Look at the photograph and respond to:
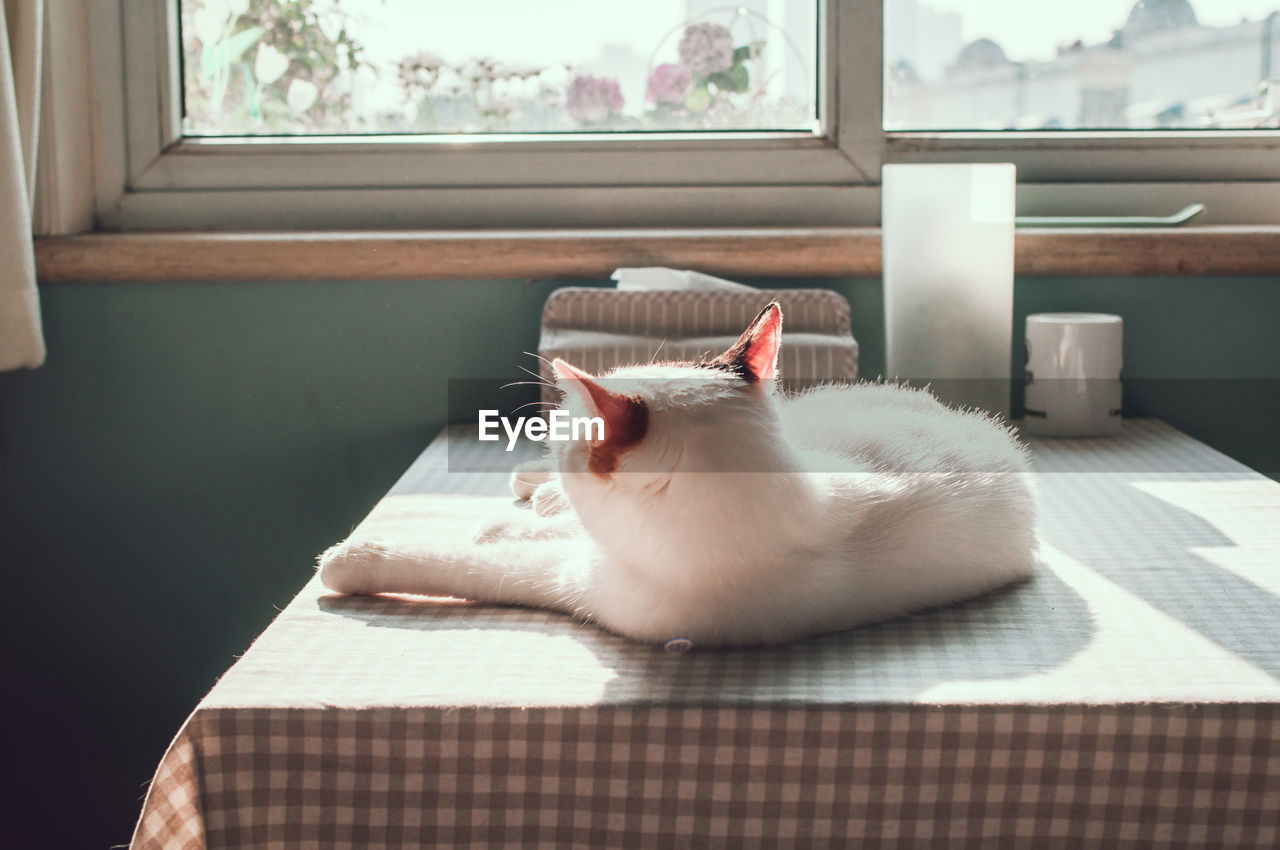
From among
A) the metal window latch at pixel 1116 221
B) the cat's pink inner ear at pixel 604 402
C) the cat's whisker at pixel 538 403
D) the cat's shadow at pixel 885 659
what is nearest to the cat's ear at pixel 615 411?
the cat's pink inner ear at pixel 604 402

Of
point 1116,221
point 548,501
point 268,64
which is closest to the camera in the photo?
point 548,501

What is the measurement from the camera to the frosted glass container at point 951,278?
127cm

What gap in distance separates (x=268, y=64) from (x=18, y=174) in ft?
1.46

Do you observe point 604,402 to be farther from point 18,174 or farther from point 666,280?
point 18,174

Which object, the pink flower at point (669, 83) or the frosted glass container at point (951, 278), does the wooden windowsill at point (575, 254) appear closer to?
the frosted glass container at point (951, 278)

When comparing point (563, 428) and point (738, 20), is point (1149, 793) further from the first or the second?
point (738, 20)

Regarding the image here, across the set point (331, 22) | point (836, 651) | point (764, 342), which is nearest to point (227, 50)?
point (331, 22)

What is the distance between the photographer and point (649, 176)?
1.58m

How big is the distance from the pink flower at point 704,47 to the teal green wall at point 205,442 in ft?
1.22

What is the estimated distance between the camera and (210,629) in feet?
5.06

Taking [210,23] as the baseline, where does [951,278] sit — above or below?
below

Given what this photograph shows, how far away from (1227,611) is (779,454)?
351 millimetres

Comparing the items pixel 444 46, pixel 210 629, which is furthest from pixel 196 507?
pixel 444 46

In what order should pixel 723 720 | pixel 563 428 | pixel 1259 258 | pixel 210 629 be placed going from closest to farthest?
pixel 723 720, pixel 563 428, pixel 1259 258, pixel 210 629
